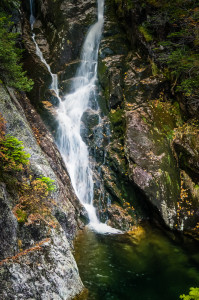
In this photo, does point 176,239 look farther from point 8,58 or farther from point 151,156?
point 8,58

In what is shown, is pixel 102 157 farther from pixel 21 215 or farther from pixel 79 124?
pixel 21 215

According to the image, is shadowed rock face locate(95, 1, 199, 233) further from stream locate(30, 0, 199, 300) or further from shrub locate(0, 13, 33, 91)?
shrub locate(0, 13, 33, 91)

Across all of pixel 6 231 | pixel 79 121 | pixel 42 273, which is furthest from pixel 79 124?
pixel 42 273

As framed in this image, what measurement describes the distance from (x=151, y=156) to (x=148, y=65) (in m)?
5.42

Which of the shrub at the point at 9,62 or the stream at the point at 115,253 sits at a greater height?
the shrub at the point at 9,62

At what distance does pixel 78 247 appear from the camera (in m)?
6.71

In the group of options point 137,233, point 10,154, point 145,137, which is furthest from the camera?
point 145,137

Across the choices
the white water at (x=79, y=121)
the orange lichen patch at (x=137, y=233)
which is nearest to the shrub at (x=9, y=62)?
the white water at (x=79, y=121)

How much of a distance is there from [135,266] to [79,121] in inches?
295

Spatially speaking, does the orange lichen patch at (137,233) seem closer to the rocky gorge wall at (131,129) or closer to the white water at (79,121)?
the rocky gorge wall at (131,129)

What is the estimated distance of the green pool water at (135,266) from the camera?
Result: 17.1 feet

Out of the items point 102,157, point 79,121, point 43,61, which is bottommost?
point 102,157

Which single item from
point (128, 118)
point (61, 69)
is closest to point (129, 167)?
point (128, 118)

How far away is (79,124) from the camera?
36.5 feet
